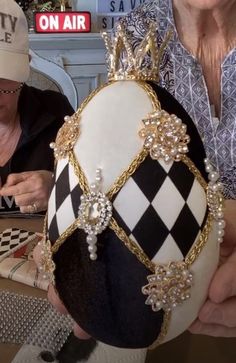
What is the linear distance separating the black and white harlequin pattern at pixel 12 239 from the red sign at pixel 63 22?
5.07 feet

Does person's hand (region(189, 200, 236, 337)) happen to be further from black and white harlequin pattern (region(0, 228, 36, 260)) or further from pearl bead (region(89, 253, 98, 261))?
black and white harlequin pattern (region(0, 228, 36, 260))

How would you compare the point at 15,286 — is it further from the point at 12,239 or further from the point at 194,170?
the point at 194,170

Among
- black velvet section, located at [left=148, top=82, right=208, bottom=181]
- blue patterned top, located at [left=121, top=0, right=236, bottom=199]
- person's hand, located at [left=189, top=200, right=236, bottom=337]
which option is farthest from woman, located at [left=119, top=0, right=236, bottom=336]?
black velvet section, located at [left=148, top=82, right=208, bottom=181]

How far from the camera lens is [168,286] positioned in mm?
495

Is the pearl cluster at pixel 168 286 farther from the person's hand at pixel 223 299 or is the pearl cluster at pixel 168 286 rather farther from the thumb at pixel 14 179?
the thumb at pixel 14 179

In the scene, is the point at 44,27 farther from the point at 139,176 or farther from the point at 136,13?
the point at 139,176

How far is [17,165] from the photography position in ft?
4.22

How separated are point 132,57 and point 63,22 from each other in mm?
1945

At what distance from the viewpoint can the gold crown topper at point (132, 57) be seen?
1.72ft

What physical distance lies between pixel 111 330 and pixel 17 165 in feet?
2.74

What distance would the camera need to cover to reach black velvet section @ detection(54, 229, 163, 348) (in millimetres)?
486

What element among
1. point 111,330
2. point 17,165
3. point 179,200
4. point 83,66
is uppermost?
point 179,200

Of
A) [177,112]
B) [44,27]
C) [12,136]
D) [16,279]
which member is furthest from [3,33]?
[44,27]

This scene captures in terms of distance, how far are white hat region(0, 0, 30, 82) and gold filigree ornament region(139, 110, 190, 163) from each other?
0.66m
